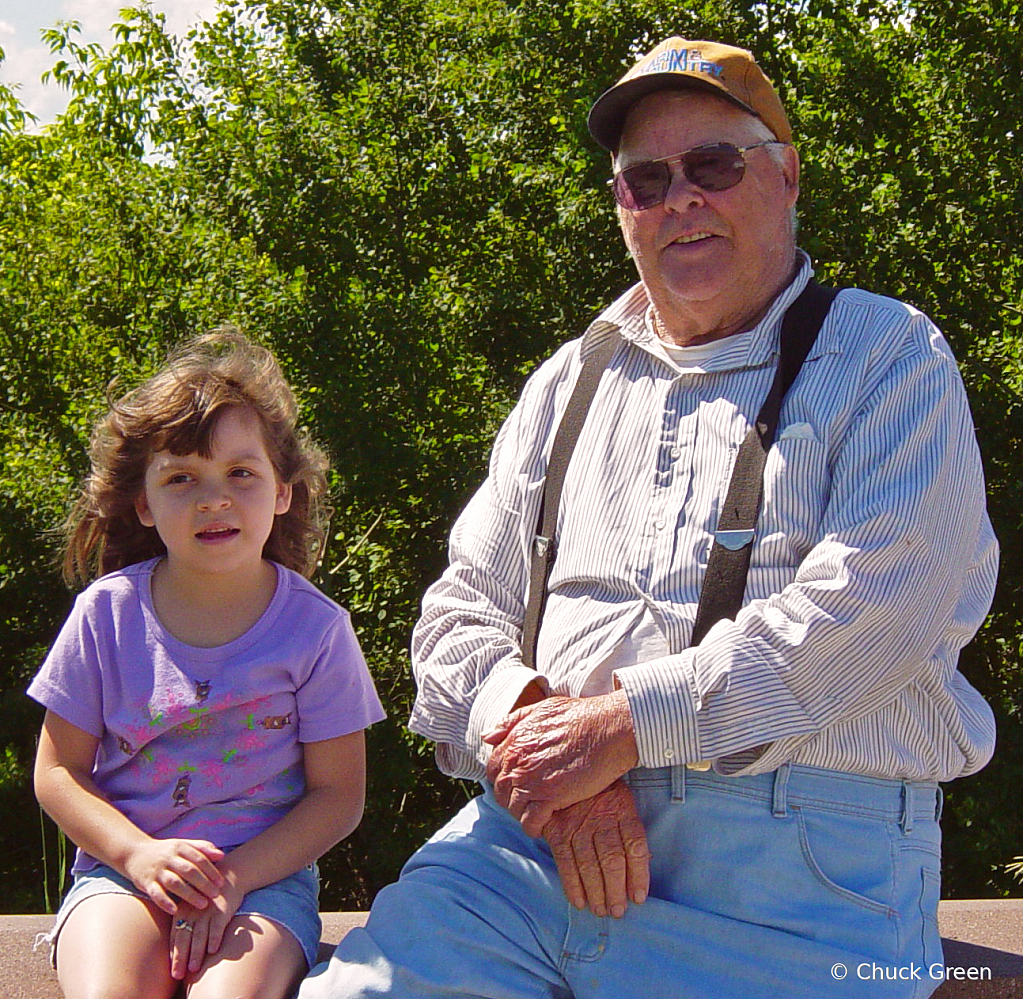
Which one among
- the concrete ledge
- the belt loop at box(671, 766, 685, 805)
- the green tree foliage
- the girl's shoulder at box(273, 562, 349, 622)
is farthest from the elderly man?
the green tree foliage

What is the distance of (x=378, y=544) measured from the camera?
22.0ft

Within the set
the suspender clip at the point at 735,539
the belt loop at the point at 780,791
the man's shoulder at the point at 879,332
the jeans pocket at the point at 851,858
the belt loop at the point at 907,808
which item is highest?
the man's shoulder at the point at 879,332

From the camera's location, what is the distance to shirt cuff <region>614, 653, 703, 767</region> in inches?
88.6

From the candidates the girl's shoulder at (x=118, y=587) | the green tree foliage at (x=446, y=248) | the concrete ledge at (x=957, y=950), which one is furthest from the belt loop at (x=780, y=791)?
the green tree foliage at (x=446, y=248)

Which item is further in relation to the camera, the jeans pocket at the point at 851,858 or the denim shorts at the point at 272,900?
the denim shorts at the point at 272,900

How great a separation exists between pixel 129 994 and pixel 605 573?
3.76ft

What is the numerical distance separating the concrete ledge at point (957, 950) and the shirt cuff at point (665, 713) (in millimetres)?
891

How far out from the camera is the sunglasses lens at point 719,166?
2709 mm

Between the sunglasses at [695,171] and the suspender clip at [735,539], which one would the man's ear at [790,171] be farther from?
the suspender clip at [735,539]

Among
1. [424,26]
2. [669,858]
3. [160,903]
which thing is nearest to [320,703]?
[160,903]

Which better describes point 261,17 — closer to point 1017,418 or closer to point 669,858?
point 1017,418

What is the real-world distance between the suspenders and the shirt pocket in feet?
0.07

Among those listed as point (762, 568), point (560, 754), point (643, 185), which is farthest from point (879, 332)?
point (560, 754)

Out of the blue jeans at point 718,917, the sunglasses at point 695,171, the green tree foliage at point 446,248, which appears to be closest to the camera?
the blue jeans at point 718,917
